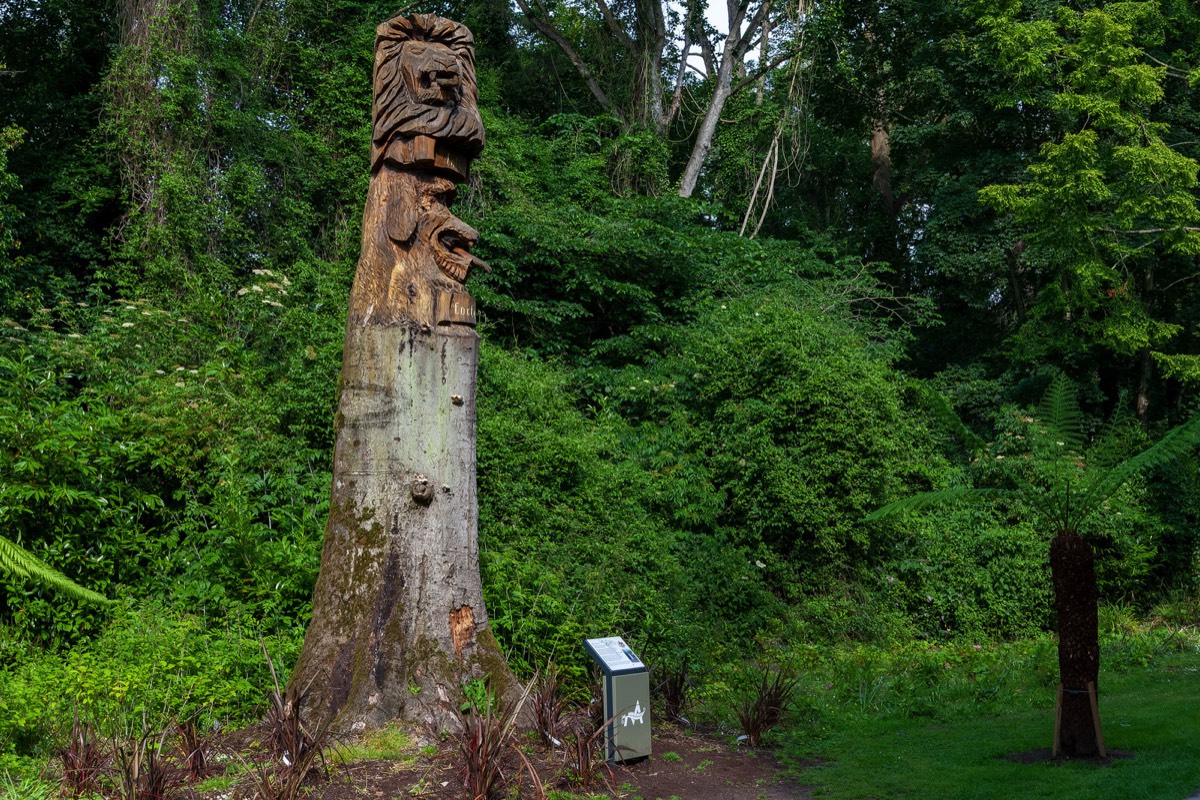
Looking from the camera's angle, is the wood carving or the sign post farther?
the wood carving

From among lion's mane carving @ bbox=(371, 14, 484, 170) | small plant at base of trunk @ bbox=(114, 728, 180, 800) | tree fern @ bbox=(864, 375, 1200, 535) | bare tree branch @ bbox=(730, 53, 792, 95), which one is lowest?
small plant at base of trunk @ bbox=(114, 728, 180, 800)

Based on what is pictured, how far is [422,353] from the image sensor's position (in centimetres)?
636

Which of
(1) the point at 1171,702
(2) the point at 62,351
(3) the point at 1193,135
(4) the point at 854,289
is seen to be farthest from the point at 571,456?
(3) the point at 1193,135

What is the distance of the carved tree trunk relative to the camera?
601cm

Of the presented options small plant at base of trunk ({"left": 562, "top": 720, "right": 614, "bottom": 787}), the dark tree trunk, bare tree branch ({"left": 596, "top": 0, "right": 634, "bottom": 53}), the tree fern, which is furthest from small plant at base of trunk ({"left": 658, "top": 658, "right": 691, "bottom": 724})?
bare tree branch ({"left": 596, "top": 0, "right": 634, "bottom": 53})

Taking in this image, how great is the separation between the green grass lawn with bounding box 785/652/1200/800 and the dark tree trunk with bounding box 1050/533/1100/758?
0.81 feet

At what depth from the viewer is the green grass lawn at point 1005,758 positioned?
5781 mm

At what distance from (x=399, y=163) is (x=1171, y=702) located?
7420 mm

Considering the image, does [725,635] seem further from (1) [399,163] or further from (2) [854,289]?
(2) [854,289]

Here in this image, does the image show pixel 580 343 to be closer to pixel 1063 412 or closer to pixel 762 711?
pixel 1063 412

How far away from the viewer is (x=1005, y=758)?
6.70 metres

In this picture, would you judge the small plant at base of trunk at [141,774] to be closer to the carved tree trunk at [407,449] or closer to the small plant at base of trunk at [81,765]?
the small plant at base of trunk at [81,765]

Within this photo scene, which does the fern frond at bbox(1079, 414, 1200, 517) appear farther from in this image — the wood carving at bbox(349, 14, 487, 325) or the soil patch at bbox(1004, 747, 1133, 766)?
the wood carving at bbox(349, 14, 487, 325)

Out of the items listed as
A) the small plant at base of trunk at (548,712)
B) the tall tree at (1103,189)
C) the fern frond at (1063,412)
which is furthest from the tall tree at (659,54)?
the small plant at base of trunk at (548,712)
